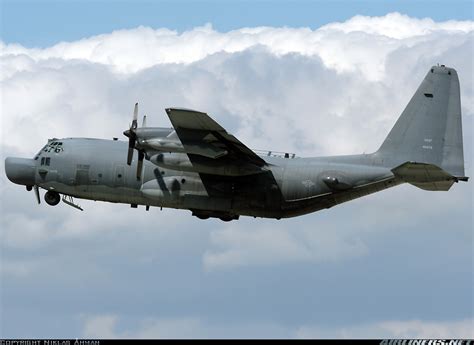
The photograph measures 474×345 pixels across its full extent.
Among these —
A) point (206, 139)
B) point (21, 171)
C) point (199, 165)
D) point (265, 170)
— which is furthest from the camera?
point (21, 171)

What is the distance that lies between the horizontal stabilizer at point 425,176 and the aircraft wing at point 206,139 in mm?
5594

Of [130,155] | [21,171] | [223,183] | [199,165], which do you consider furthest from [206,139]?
[21,171]

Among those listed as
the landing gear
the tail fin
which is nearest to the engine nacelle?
the tail fin

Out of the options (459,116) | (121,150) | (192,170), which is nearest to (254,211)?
(192,170)

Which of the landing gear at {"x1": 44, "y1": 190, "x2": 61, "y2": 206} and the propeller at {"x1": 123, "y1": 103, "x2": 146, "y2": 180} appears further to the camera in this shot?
the landing gear at {"x1": 44, "y1": 190, "x2": 61, "y2": 206}

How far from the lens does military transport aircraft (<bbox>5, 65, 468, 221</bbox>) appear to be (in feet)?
144

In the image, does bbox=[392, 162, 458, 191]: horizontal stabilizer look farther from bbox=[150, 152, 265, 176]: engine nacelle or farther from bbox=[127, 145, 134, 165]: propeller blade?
bbox=[127, 145, 134, 165]: propeller blade

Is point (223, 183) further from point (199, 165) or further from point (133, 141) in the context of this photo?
point (133, 141)

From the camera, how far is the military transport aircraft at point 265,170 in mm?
44000

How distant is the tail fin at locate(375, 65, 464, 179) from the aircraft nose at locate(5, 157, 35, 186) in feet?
47.6

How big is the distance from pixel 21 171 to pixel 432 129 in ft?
56.6

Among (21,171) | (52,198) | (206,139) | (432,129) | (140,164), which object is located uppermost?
(432,129)

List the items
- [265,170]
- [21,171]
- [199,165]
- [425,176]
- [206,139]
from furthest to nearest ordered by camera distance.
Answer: [21,171] → [265,170] → [199,165] → [425,176] → [206,139]

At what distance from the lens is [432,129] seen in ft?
148
